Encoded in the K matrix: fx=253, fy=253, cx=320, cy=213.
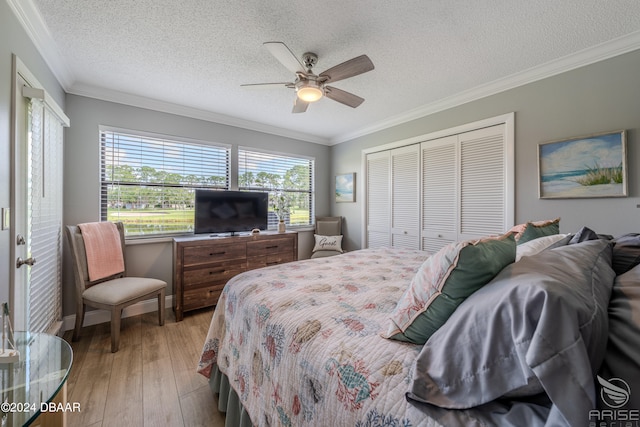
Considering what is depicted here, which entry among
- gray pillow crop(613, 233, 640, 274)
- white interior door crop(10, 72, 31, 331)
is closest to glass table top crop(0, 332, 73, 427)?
white interior door crop(10, 72, 31, 331)

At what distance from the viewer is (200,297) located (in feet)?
10.1

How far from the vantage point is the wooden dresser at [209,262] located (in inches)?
115

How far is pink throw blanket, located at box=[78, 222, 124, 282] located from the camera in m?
2.50

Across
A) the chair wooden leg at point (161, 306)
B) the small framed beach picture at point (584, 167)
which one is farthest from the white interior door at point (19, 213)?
the small framed beach picture at point (584, 167)

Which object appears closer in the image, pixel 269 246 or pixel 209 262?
pixel 209 262

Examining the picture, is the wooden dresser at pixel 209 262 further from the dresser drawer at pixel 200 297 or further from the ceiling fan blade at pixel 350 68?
the ceiling fan blade at pixel 350 68

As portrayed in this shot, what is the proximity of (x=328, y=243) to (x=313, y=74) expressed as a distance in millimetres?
2814

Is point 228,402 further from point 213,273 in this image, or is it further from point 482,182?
point 482,182

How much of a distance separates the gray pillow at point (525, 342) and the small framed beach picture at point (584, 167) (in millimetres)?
1990

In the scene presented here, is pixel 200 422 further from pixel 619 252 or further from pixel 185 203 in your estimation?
pixel 185 203

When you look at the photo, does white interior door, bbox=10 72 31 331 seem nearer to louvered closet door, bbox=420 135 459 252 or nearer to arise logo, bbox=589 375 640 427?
arise logo, bbox=589 375 640 427

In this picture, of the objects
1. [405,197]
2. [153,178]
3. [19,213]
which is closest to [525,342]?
[19,213]

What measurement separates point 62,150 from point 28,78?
1.02m

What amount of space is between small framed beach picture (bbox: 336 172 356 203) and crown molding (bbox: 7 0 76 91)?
145 inches
